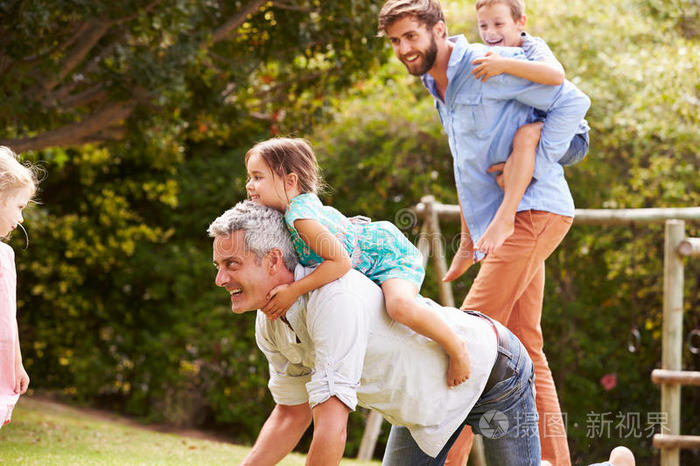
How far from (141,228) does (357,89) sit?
8.68 feet

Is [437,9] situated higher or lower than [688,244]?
higher

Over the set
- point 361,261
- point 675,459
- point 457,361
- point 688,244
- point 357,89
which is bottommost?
point 675,459

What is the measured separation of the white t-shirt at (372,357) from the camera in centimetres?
204

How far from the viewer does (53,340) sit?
28.0 feet

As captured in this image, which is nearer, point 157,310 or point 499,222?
point 499,222

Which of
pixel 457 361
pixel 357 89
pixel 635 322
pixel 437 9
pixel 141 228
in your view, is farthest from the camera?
pixel 141 228

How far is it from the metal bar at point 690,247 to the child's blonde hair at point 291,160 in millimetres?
3202

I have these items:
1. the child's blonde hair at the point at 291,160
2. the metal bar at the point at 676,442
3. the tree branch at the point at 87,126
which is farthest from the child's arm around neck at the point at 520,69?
the tree branch at the point at 87,126

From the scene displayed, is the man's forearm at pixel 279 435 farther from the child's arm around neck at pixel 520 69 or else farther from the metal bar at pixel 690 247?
the metal bar at pixel 690 247

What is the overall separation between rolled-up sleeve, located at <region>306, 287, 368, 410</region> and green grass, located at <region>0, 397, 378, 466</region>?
256 centimetres

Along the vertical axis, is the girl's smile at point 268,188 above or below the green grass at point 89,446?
above

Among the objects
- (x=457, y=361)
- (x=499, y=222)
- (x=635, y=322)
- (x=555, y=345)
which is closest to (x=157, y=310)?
(x=555, y=345)

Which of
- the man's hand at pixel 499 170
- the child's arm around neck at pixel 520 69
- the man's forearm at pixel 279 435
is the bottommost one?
the man's forearm at pixel 279 435

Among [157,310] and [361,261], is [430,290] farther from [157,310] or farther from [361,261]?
[361,261]
